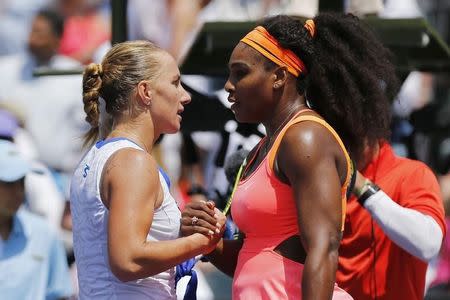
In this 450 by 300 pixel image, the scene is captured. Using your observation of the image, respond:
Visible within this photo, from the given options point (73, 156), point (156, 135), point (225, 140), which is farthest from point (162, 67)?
point (73, 156)

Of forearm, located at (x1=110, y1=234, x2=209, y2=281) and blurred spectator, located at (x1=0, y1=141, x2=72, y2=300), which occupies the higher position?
forearm, located at (x1=110, y1=234, x2=209, y2=281)

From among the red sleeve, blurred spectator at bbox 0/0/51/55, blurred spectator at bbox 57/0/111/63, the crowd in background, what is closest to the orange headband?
the red sleeve

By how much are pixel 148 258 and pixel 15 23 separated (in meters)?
4.36

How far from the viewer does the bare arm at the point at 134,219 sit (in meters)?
2.87

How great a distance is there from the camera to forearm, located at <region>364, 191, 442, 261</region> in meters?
3.66

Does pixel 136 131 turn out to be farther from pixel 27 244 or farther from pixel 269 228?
pixel 27 244

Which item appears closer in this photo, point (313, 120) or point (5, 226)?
point (313, 120)

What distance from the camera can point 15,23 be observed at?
696cm

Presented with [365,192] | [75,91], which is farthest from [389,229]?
[75,91]

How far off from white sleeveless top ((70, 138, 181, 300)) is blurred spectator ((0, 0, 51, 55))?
4.00 metres

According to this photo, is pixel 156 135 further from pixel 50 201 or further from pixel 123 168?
pixel 50 201

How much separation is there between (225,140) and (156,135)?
4.45 feet

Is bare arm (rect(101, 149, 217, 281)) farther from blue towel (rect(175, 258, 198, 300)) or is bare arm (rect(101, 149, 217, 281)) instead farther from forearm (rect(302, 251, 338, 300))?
forearm (rect(302, 251, 338, 300))

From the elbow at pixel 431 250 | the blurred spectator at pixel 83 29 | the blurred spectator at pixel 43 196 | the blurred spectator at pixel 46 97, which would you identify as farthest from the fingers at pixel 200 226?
the blurred spectator at pixel 83 29
